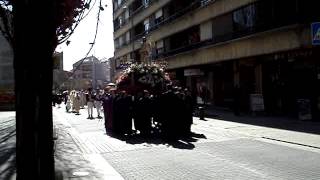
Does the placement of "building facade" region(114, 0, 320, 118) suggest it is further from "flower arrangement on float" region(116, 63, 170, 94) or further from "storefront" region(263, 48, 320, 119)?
"flower arrangement on float" region(116, 63, 170, 94)

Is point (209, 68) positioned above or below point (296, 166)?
above

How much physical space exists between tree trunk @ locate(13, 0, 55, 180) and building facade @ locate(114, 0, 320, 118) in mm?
17937

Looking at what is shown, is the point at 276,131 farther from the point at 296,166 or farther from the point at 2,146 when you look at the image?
the point at 2,146

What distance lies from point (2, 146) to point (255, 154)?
7.95m

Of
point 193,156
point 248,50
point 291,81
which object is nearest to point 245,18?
point 248,50

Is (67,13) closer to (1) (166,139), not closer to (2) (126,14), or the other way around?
(1) (166,139)

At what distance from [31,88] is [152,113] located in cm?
1345

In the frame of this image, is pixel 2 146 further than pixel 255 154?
Yes

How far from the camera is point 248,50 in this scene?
92.1ft

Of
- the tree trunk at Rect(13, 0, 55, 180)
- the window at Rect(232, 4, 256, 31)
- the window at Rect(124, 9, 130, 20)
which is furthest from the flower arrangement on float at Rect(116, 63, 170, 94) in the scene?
the window at Rect(124, 9, 130, 20)

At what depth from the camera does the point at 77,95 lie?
1480 inches

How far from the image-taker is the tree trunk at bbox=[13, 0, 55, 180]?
387 cm

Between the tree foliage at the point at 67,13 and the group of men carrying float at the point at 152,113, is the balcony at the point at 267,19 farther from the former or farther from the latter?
the tree foliage at the point at 67,13

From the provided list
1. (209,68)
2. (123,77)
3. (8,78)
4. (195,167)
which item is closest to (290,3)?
(123,77)
